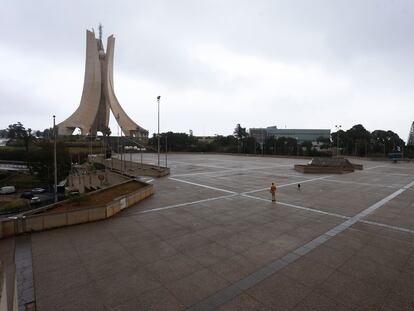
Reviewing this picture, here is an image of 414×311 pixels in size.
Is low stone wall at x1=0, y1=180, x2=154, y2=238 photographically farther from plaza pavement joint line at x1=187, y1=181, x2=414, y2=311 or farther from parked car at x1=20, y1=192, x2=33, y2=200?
parked car at x1=20, y1=192, x2=33, y2=200

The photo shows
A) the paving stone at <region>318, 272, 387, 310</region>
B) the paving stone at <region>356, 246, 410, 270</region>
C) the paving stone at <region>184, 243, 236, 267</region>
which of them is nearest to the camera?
the paving stone at <region>318, 272, 387, 310</region>

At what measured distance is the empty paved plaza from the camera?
454 centimetres

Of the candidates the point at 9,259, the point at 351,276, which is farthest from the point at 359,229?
the point at 9,259

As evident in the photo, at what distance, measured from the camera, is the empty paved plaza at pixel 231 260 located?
4539mm

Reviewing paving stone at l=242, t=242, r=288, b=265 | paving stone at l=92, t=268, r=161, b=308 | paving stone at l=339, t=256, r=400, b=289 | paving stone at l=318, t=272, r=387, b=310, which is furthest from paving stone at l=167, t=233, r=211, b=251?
paving stone at l=339, t=256, r=400, b=289

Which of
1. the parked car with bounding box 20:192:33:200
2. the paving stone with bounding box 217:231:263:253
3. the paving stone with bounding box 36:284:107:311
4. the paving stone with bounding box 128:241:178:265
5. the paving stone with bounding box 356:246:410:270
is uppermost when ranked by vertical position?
the paving stone with bounding box 356:246:410:270

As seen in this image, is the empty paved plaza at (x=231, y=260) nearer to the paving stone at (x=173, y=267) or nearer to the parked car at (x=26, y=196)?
the paving stone at (x=173, y=267)

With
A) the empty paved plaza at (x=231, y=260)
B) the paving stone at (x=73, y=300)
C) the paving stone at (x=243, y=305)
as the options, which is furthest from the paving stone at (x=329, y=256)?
the paving stone at (x=73, y=300)

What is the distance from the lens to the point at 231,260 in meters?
5.97

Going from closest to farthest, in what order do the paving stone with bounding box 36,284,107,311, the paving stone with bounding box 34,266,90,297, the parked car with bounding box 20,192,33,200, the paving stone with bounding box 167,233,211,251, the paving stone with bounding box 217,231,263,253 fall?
the paving stone with bounding box 36,284,107,311 → the paving stone with bounding box 34,266,90,297 → the paving stone with bounding box 217,231,263,253 → the paving stone with bounding box 167,233,211,251 → the parked car with bounding box 20,192,33,200

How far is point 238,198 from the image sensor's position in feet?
41.4

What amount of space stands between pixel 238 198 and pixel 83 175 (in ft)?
58.1

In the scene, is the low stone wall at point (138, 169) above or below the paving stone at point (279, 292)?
above

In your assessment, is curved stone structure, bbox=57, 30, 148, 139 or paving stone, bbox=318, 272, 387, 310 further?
curved stone structure, bbox=57, 30, 148, 139
